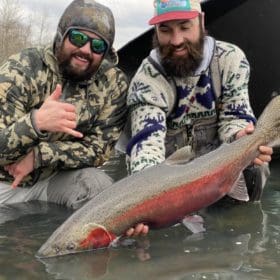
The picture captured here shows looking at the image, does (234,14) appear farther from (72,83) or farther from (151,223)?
(151,223)

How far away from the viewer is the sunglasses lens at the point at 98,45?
3.81 meters

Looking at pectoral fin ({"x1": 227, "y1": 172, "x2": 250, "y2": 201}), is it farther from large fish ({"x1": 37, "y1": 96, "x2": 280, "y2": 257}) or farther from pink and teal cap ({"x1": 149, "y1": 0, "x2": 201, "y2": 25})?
pink and teal cap ({"x1": 149, "y1": 0, "x2": 201, "y2": 25})

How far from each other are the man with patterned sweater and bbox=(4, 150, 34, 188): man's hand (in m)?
0.65

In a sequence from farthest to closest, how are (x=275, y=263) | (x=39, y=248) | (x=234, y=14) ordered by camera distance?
1. (x=234, y=14)
2. (x=39, y=248)
3. (x=275, y=263)

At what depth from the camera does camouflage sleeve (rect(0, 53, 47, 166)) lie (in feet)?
11.6

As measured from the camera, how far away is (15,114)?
3.70 meters

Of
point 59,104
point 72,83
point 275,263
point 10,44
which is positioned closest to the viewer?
point 275,263

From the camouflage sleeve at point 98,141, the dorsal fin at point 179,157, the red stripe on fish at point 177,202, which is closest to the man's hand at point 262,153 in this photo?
the red stripe on fish at point 177,202

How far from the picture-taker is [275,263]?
2.72m

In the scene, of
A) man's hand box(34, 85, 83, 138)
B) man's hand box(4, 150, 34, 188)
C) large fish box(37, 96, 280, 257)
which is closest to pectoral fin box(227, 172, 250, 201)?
large fish box(37, 96, 280, 257)

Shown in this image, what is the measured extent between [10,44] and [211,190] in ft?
90.6

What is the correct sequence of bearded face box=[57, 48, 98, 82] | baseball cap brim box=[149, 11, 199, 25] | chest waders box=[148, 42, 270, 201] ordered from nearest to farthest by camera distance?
baseball cap brim box=[149, 11, 199, 25] → bearded face box=[57, 48, 98, 82] → chest waders box=[148, 42, 270, 201]

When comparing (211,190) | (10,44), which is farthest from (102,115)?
(10,44)

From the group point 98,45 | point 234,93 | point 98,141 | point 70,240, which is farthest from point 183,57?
point 70,240
